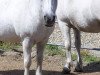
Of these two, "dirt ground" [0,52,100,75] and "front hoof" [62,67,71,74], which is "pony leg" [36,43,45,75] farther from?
"front hoof" [62,67,71,74]

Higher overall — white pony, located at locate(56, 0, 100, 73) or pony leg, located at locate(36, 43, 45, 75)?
white pony, located at locate(56, 0, 100, 73)

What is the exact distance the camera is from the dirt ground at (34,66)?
6820mm

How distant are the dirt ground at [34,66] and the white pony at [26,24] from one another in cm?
119

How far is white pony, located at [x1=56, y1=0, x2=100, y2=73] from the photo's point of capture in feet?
19.4

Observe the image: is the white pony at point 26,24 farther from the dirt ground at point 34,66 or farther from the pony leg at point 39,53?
the dirt ground at point 34,66

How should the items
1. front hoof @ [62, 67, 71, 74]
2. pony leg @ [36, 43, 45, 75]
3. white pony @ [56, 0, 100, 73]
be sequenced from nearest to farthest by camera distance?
pony leg @ [36, 43, 45, 75] < white pony @ [56, 0, 100, 73] < front hoof @ [62, 67, 71, 74]

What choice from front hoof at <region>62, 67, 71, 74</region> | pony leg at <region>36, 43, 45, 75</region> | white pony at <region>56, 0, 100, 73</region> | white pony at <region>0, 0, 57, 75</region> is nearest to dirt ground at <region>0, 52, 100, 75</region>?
front hoof at <region>62, 67, 71, 74</region>

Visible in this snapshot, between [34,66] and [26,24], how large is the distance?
2.13 meters

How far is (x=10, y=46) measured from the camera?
862cm

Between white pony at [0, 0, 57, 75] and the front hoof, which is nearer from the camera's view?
white pony at [0, 0, 57, 75]

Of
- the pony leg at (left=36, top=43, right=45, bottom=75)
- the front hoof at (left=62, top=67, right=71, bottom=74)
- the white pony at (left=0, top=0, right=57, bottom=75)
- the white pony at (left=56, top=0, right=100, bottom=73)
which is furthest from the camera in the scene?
the front hoof at (left=62, top=67, right=71, bottom=74)

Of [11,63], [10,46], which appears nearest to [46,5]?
[11,63]

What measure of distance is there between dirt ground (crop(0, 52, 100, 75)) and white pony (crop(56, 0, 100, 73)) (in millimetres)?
272

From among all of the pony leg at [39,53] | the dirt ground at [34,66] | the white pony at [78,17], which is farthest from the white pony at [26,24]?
the dirt ground at [34,66]
